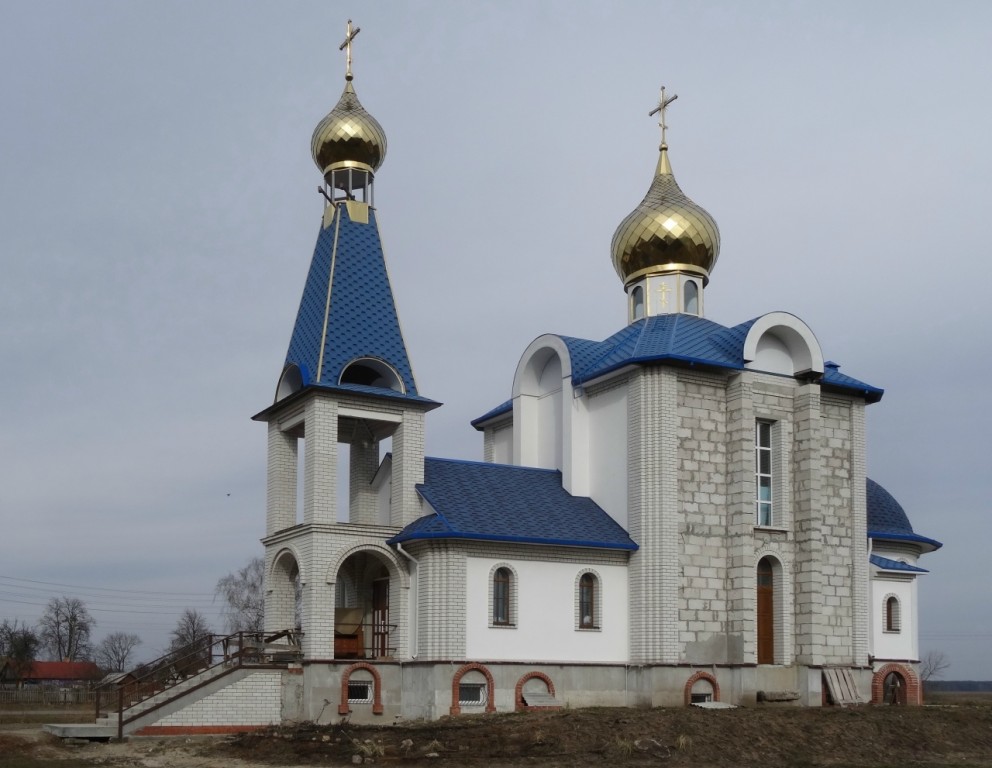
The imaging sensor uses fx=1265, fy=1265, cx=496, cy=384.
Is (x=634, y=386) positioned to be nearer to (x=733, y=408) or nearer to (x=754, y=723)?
(x=733, y=408)

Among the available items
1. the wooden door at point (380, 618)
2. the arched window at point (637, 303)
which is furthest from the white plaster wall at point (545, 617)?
the arched window at point (637, 303)

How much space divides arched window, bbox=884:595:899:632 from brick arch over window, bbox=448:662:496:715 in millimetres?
10632

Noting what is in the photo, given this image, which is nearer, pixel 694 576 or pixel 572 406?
pixel 694 576

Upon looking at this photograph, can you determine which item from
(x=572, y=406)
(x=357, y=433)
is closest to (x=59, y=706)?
(x=357, y=433)

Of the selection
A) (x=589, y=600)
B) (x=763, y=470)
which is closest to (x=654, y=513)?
(x=589, y=600)

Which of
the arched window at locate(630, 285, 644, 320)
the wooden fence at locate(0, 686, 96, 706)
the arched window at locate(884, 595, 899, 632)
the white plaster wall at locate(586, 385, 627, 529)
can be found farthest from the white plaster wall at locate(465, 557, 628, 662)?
the wooden fence at locate(0, 686, 96, 706)

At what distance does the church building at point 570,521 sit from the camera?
898 inches

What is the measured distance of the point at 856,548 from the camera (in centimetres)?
2578

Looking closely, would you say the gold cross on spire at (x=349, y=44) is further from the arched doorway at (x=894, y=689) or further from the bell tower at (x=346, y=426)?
the arched doorway at (x=894, y=689)

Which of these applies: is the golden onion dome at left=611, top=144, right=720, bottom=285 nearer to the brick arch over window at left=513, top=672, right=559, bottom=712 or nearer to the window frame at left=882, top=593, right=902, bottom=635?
the window frame at left=882, top=593, right=902, bottom=635

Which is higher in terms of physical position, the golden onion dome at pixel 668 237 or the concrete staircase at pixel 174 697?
the golden onion dome at pixel 668 237

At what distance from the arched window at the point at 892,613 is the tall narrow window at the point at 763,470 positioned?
5.07 metres

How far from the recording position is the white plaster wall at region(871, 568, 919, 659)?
2814cm

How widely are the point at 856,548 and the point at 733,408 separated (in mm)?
3995
